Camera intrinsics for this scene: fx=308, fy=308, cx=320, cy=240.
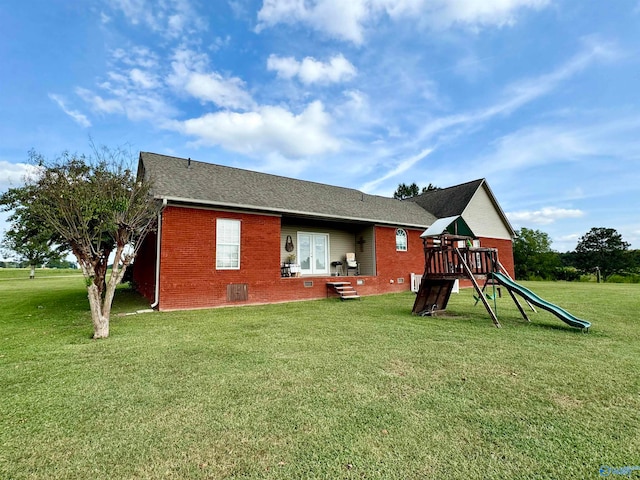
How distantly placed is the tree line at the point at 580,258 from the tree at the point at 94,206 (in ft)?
94.0

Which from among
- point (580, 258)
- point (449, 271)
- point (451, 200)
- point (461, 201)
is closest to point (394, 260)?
point (449, 271)

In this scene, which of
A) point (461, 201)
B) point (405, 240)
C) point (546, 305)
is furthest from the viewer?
point (461, 201)

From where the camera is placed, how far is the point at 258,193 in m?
11.8

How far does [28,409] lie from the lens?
9.57 feet

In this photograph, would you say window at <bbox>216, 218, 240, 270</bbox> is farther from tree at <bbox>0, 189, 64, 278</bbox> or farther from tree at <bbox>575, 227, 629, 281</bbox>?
tree at <bbox>575, 227, 629, 281</bbox>

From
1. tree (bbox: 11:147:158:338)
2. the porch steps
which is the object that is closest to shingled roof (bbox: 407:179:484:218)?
the porch steps

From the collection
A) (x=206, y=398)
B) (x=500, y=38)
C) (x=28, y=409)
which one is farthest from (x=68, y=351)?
(x=500, y=38)

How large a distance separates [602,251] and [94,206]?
4069 cm

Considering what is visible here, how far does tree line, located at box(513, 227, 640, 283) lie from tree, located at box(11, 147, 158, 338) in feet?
94.0

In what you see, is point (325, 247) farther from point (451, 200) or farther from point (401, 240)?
point (451, 200)

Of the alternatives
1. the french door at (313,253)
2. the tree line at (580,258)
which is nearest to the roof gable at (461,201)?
the french door at (313,253)

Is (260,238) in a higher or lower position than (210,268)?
higher

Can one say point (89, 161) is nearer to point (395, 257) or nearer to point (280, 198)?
point (280, 198)

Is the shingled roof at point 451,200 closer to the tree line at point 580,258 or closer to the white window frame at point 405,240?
→ the white window frame at point 405,240
